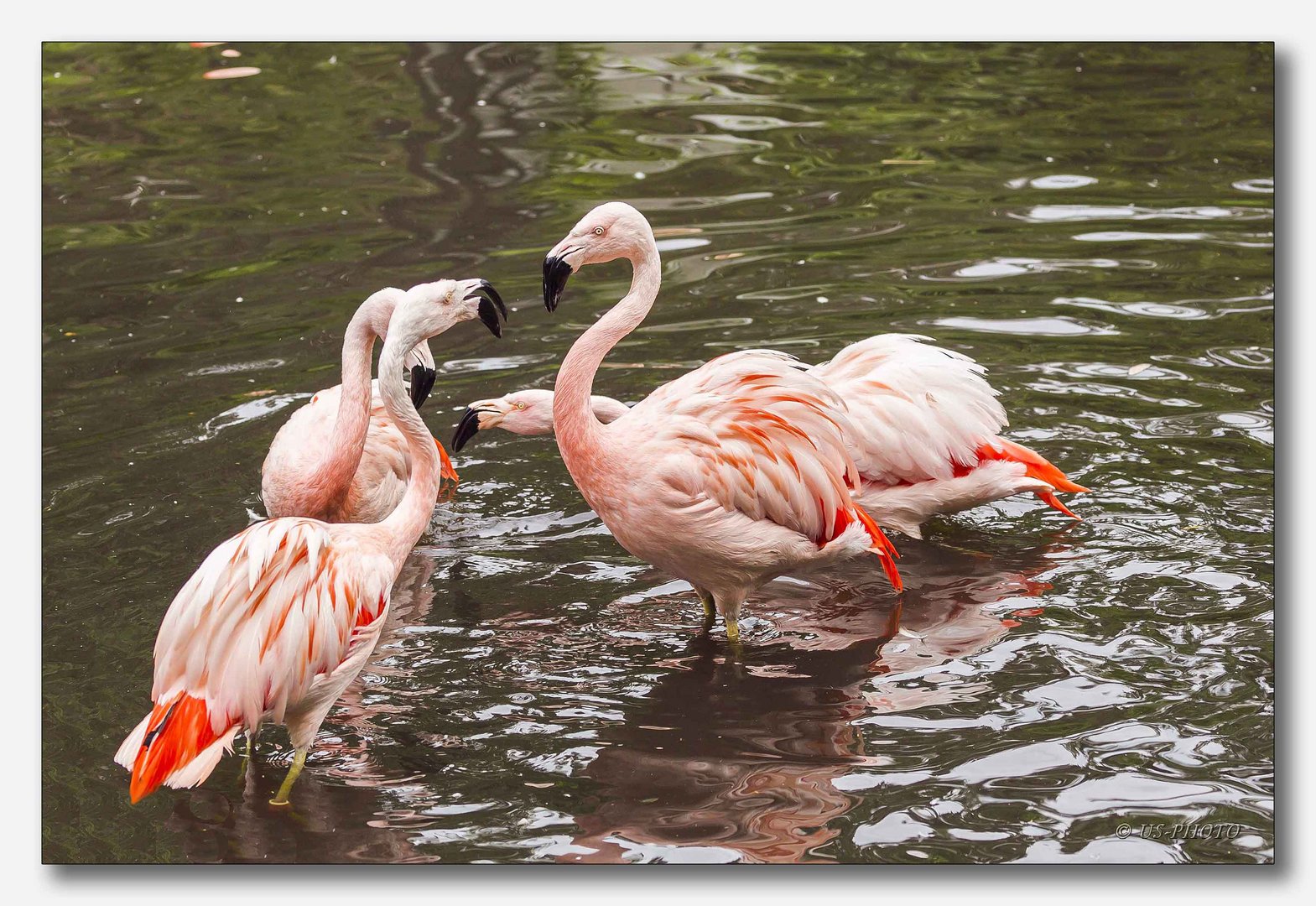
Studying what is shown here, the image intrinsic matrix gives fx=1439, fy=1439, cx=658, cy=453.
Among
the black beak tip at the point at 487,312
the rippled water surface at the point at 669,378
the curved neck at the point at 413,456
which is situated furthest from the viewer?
the black beak tip at the point at 487,312

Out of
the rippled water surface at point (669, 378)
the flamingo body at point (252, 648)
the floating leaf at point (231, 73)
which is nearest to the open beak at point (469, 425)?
the rippled water surface at point (669, 378)

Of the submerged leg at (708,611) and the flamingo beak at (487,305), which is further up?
the flamingo beak at (487,305)

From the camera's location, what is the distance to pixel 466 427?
5.90 metres

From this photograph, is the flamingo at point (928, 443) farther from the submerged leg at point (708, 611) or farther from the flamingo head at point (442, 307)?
the flamingo head at point (442, 307)

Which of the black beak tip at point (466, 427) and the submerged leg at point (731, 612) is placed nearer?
the submerged leg at point (731, 612)

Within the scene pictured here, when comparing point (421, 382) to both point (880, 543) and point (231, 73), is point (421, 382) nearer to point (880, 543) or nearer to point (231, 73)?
point (880, 543)

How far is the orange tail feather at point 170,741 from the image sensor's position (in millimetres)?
3791

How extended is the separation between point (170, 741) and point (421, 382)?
1.56 meters

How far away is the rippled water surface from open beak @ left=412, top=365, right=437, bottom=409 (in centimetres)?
87

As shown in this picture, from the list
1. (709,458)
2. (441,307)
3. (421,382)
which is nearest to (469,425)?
(421,382)

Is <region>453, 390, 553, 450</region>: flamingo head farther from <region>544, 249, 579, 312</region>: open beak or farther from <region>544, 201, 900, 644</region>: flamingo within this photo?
<region>544, 249, 579, 312</region>: open beak

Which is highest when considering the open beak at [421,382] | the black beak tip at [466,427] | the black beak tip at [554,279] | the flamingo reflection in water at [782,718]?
the black beak tip at [554,279]

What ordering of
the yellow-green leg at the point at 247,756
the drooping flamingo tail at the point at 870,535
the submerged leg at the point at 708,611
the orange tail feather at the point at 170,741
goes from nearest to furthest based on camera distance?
the orange tail feather at the point at 170,741
the yellow-green leg at the point at 247,756
the drooping flamingo tail at the point at 870,535
the submerged leg at the point at 708,611

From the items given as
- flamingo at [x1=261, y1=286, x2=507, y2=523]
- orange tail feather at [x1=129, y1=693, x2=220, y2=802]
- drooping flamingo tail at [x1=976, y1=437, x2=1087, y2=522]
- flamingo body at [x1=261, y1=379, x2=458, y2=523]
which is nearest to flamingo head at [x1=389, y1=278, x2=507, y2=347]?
flamingo at [x1=261, y1=286, x2=507, y2=523]
